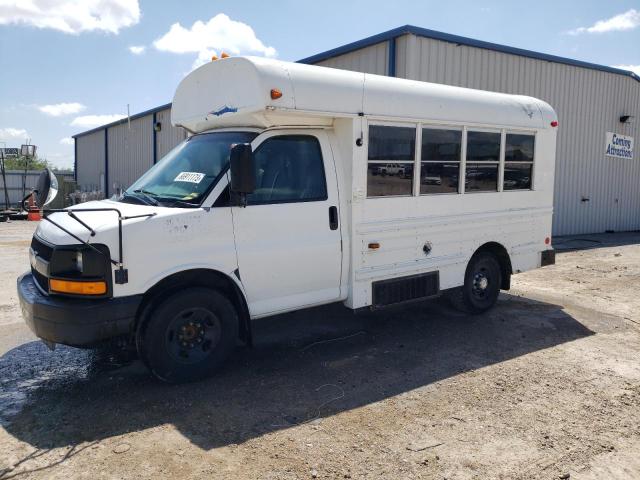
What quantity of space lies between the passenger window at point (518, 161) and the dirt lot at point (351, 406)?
1820mm

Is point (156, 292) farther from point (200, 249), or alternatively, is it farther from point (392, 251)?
point (392, 251)

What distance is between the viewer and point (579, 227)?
17094 mm

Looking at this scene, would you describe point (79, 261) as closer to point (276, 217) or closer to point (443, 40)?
point (276, 217)

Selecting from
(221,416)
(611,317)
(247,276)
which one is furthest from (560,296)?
(221,416)

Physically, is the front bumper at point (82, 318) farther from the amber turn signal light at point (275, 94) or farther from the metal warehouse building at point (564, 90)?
the metal warehouse building at point (564, 90)

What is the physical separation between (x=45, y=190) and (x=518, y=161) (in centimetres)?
560

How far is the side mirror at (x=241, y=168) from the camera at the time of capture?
15.1ft

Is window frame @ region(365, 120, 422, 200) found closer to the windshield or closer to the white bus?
the white bus

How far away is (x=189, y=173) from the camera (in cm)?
513

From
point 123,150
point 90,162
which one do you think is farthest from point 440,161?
point 90,162

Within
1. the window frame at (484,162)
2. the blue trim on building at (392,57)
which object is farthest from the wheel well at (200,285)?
the blue trim on building at (392,57)

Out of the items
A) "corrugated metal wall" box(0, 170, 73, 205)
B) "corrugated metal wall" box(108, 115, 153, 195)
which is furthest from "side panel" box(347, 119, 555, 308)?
"corrugated metal wall" box(0, 170, 73, 205)

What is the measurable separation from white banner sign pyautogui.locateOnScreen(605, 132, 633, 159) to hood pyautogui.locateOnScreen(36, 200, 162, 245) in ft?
55.1

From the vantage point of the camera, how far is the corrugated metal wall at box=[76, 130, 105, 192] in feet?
103
